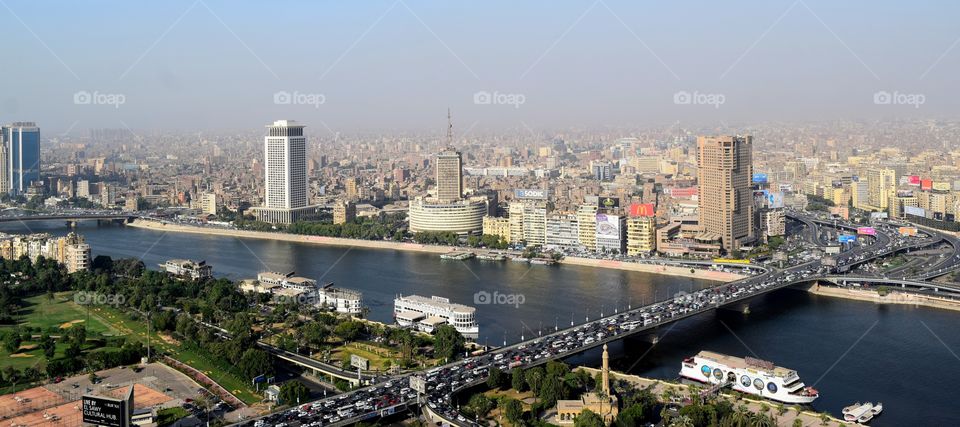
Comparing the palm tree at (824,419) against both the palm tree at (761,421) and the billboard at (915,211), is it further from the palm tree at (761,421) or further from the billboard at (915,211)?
the billboard at (915,211)

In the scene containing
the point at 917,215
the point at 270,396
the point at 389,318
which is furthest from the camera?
the point at 917,215

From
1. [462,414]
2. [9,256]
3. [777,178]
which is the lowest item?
[462,414]

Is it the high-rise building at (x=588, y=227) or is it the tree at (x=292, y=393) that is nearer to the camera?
the tree at (x=292, y=393)

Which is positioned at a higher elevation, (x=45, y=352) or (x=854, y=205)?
(x=854, y=205)

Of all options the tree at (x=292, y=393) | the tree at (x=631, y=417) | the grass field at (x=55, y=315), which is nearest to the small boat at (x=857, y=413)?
the tree at (x=631, y=417)

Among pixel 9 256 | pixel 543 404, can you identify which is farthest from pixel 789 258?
pixel 9 256

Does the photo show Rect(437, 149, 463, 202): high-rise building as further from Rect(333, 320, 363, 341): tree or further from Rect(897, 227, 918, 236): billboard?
Rect(333, 320, 363, 341): tree

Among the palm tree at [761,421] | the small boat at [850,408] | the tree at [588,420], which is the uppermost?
the tree at [588,420]

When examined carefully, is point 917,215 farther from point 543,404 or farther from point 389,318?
point 543,404
